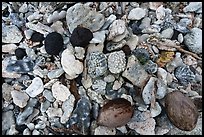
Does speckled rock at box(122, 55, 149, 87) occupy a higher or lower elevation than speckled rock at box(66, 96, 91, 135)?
higher

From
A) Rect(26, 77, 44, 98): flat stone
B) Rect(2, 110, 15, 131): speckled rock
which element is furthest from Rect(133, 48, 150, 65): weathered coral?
Rect(2, 110, 15, 131): speckled rock

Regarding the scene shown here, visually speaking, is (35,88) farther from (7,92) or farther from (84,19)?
(84,19)

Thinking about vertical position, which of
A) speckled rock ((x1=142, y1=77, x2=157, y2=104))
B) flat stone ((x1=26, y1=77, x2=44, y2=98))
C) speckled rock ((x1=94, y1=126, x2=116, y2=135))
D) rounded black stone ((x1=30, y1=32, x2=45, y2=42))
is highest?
rounded black stone ((x1=30, y1=32, x2=45, y2=42))

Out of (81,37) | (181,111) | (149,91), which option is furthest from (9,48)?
(181,111)

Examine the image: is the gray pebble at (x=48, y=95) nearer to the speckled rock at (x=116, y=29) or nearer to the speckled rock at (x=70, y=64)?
the speckled rock at (x=70, y=64)

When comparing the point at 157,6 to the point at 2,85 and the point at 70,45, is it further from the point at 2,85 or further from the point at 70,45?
the point at 2,85

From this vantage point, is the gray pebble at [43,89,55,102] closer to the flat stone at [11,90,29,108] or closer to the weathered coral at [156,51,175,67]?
the flat stone at [11,90,29,108]

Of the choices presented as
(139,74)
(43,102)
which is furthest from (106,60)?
(43,102)

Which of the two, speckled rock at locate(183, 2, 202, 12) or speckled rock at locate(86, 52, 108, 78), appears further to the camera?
speckled rock at locate(183, 2, 202, 12)
